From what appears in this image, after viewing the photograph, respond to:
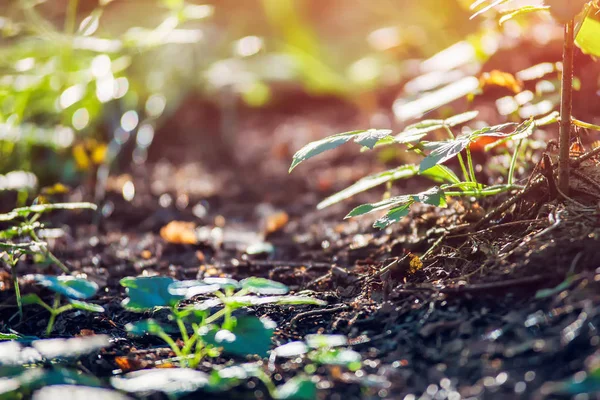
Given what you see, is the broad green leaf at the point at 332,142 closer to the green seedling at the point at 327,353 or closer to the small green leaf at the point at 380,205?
the small green leaf at the point at 380,205

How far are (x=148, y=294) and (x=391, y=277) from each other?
1.95 feet

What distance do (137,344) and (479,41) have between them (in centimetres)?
189

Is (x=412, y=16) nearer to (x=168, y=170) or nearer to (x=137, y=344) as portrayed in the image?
(x=168, y=170)

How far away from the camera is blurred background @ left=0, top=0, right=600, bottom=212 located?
2500 mm

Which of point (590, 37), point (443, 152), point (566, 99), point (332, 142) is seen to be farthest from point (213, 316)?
point (590, 37)

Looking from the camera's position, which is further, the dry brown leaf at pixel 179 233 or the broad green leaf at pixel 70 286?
the dry brown leaf at pixel 179 233

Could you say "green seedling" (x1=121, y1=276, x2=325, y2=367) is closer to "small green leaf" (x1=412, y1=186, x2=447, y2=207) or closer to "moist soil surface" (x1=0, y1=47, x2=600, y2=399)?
"moist soil surface" (x1=0, y1=47, x2=600, y2=399)

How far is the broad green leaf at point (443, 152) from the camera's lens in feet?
3.76

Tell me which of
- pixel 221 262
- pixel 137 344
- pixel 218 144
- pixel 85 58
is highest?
pixel 85 58

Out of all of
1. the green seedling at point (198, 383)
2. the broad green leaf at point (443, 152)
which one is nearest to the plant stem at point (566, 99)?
the broad green leaf at point (443, 152)

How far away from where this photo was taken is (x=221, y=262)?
75.5 inches

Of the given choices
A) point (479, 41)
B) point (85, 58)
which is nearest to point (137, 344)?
point (479, 41)

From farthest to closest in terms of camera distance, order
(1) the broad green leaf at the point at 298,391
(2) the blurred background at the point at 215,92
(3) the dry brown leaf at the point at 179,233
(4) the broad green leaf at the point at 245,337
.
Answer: (2) the blurred background at the point at 215,92 < (3) the dry brown leaf at the point at 179,233 < (4) the broad green leaf at the point at 245,337 < (1) the broad green leaf at the point at 298,391

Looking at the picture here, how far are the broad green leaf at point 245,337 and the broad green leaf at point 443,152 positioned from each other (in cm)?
43
